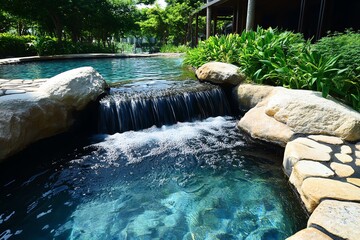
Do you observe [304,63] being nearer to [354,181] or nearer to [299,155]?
[299,155]

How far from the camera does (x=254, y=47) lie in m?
6.26

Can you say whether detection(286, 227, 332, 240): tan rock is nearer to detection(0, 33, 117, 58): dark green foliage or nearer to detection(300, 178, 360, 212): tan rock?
detection(300, 178, 360, 212): tan rock

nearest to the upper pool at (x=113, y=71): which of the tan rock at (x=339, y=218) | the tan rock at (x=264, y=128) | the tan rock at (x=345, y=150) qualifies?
the tan rock at (x=264, y=128)

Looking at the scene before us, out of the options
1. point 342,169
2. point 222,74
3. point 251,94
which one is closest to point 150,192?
point 342,169

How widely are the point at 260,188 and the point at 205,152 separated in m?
1.18

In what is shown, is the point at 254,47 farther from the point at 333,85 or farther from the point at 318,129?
the point at 318,129

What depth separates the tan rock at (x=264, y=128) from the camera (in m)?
4.12

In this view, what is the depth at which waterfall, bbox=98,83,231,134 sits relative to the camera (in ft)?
17.2

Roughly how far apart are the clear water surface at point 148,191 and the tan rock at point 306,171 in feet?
0.66

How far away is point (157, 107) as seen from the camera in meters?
5.54

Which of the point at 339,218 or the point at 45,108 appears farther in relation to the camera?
the point at 45,108

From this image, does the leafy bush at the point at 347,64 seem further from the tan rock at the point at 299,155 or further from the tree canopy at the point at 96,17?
the tree canopy at the point at 96,17

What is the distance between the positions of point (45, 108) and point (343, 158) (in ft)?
14.8

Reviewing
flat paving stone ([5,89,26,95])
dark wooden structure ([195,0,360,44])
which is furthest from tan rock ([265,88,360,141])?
flat paving stone ([5,89,26,95])
